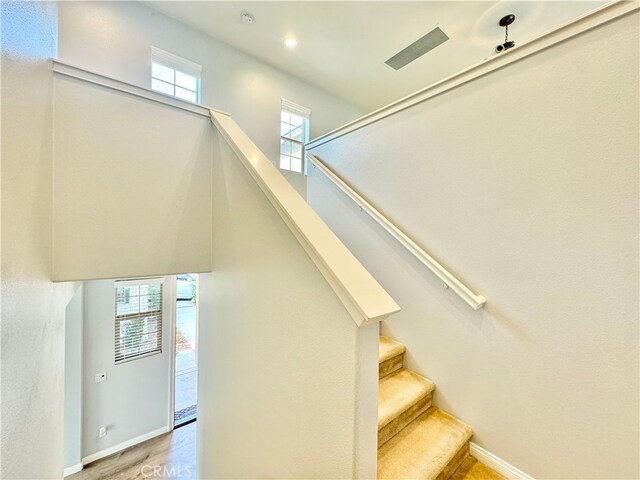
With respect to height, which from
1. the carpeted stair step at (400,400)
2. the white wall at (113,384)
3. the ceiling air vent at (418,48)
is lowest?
the white wall at (113,384)

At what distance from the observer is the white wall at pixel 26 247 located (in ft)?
2.71

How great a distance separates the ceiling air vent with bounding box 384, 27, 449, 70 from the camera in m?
2.97

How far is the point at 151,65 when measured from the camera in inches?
113

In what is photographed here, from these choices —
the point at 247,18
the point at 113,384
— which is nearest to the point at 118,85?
the point at 247,18

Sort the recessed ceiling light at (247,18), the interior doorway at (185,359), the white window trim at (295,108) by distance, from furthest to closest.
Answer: the interior doorway at (185,359) < the white window trim at (295,108) < the recessed ceiling light at (247,18)

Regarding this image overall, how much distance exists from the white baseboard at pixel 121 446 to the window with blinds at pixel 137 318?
3.82 ft

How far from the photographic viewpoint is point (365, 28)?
2.90 metres

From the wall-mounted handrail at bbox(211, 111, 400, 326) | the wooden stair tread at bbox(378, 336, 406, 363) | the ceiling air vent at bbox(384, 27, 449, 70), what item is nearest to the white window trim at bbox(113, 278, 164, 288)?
the wall-mounted handrail at bbox(211, 111, 400, 326)

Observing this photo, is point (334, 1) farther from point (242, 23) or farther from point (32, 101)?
point (32, 101)

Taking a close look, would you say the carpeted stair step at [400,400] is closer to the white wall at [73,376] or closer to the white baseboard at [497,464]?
the white baseboard at [497,464]

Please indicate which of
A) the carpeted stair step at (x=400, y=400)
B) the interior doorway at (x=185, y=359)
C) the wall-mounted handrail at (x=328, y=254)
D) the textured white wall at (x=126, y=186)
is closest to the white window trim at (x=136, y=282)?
the interior doorway at (x=185, y=359)

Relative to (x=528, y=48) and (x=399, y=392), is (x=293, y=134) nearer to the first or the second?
(x=528, y=48)

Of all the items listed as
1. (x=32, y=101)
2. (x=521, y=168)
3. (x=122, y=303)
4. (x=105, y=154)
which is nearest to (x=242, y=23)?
(x=105, y=154)

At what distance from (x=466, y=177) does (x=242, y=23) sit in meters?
3.15
